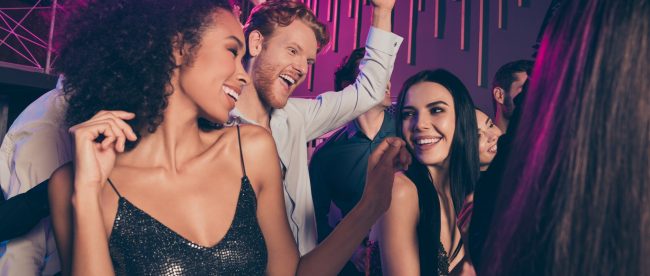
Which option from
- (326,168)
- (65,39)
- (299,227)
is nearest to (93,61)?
(65,39)

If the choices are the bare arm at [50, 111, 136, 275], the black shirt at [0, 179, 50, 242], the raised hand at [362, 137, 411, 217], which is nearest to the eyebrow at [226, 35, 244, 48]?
the bare arm at [50, 111, 136, 275]

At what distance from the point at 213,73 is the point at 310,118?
1.09 m

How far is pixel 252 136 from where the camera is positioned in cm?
170

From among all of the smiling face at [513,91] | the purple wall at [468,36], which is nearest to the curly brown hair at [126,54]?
the smiling face at [513,91]

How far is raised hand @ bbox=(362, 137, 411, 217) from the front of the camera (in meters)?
1.49

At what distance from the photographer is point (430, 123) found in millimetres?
2494

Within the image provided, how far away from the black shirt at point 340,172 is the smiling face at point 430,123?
0.67 metres

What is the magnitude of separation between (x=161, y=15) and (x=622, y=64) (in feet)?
4.10

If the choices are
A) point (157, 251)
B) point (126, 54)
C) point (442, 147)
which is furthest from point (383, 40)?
point (157, 251)

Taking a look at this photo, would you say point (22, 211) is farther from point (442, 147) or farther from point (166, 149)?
point (442, 147)

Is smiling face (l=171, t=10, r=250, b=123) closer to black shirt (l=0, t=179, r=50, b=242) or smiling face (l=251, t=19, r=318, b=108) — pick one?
black shirt (l=0, t=179, r=50, b=242)

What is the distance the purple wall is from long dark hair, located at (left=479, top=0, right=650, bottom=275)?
143 inches

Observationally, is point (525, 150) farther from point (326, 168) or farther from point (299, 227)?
point (326, 168)

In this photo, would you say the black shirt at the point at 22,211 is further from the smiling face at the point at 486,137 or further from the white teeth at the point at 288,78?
the smiling face at the point at 486,137
